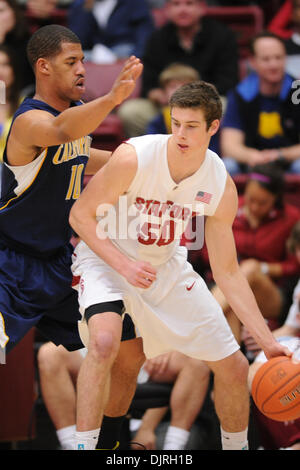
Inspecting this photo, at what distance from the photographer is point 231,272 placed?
416 centimetres

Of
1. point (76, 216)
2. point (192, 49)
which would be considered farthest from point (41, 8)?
point (76, 216)

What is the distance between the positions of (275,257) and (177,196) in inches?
85.0

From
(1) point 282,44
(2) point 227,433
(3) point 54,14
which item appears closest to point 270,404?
(2) point 227,433

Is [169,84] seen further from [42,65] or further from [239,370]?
[239,370]

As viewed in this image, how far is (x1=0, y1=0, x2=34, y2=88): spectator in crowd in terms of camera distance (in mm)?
7195

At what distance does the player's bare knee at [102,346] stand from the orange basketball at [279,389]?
852mm

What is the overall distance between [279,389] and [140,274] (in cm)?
94

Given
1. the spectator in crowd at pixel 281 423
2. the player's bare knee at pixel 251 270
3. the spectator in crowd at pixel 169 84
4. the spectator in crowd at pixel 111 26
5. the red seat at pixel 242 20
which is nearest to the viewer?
the spectator in crowd at pixel 281 423

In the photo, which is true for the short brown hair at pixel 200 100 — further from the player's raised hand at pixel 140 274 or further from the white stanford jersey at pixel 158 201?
the player's raised hand at pixel 140 274

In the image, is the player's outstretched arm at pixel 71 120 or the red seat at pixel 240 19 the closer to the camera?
the player's outstretched arm at pixel 71 120

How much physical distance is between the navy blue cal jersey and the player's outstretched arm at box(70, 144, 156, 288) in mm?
344

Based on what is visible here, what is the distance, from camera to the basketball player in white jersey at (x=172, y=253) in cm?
380

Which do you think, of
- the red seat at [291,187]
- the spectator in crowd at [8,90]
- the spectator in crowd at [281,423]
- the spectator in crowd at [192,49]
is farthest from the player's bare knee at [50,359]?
the spectator in crowd at [192,49]

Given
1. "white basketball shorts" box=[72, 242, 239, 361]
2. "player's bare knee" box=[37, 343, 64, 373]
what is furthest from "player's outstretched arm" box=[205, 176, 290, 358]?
"player's bare knee" box=[37, 343, 64, 373]
